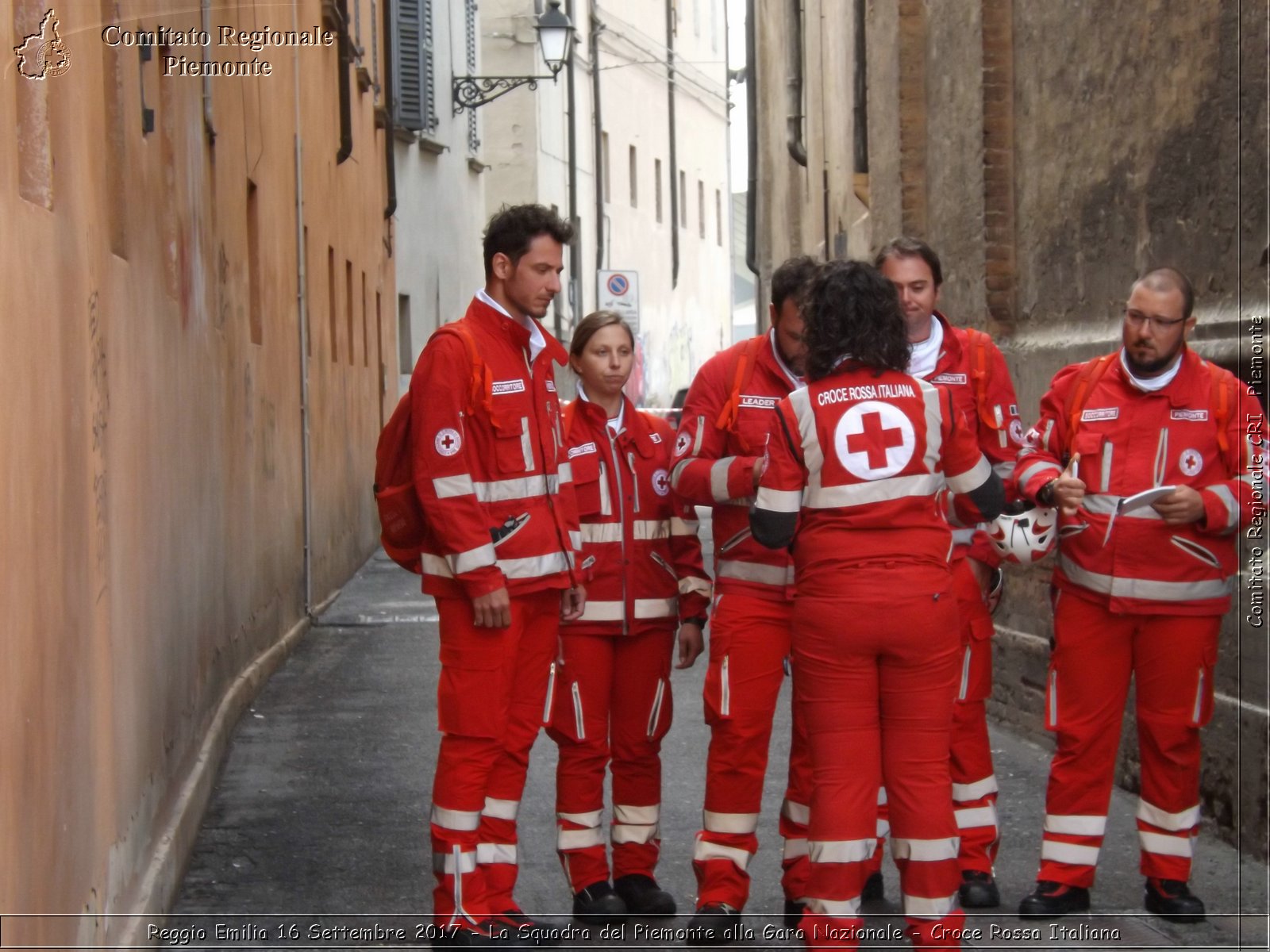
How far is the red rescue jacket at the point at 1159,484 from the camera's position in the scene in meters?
6.01

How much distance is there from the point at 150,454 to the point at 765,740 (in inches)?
90.6

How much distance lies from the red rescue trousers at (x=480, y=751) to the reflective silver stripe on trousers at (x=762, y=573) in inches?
23.7

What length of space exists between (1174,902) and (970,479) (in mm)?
1707

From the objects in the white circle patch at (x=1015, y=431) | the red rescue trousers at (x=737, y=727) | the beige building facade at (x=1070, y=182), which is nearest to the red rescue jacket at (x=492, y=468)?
the red rescue trousers at (x=737, y=727)

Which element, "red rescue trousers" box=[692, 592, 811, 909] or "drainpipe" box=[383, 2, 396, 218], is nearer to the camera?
"red rescue trousers" box=[692, 592, 811, 909]

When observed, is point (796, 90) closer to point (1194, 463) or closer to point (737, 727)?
point (1194, 463)

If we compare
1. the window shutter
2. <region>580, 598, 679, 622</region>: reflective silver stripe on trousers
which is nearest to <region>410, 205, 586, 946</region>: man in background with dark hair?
<region>580, 598, 679, 622</region>: reflective silver stripe on trousers

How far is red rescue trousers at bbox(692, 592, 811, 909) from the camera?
5.77 m

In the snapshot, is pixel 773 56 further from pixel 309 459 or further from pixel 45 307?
pixel 45 307

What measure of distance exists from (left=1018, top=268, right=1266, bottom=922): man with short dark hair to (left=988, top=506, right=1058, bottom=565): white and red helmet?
0.21 ft

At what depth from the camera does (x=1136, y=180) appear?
820 cm

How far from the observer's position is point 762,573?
19.0 ft

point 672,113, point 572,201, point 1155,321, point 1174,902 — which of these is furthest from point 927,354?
point 672,113

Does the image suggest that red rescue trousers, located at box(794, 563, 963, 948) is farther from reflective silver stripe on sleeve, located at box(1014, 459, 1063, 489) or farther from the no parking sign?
the no parking sign
